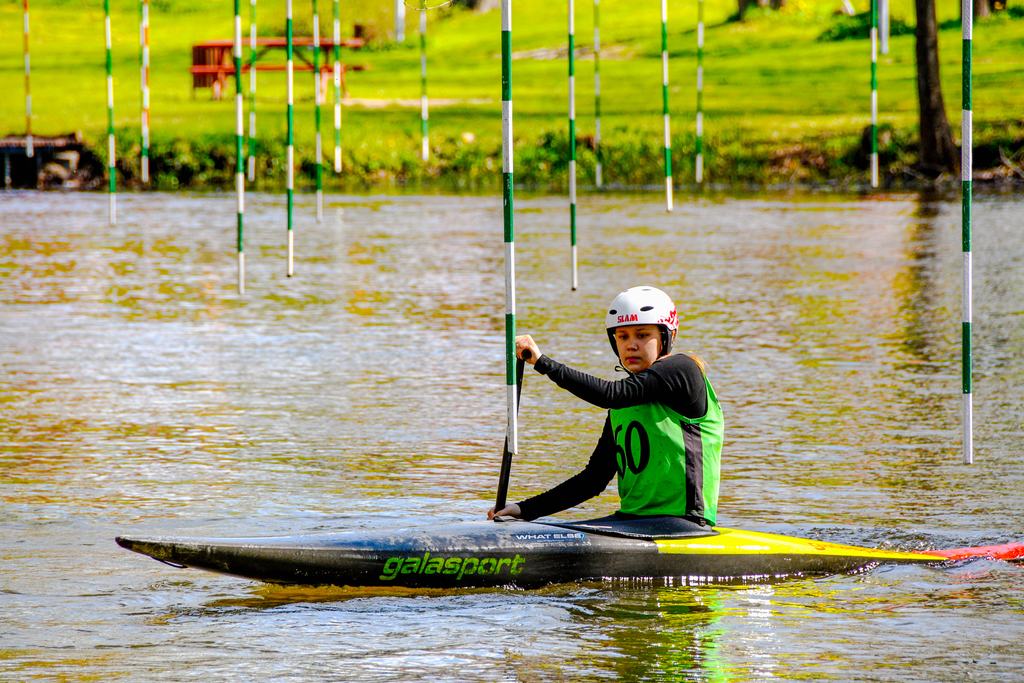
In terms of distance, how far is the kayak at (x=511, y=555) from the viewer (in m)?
7.35

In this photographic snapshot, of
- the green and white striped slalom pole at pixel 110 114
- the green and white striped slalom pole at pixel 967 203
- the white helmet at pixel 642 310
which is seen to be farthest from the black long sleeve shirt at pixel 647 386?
the green and white striped slalom pole at pixel 110 114

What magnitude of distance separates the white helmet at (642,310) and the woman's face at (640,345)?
52mm

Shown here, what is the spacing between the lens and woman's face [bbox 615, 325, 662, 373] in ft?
25.5

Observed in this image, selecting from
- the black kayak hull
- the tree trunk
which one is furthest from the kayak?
the tree trunk

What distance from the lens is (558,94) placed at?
4050 cm

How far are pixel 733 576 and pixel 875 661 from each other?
1.22 meters

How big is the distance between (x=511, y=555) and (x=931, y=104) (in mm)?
24124

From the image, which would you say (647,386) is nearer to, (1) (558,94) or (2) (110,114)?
(2) (110,114)

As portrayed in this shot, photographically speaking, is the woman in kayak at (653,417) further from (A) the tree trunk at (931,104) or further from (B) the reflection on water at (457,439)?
(A) the tree trunk at (931,104)

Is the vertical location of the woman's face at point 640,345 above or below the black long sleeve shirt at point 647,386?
above

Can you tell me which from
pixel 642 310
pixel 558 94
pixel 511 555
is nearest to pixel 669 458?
pixel 642 310

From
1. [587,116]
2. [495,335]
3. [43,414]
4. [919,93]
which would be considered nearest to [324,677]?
[43,414]

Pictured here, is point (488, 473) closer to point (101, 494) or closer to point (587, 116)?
point (101, 494)

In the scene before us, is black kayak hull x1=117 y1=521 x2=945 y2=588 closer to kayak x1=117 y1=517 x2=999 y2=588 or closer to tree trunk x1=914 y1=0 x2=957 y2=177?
kayak x1=117 y1=517 x2=999 y2=588
